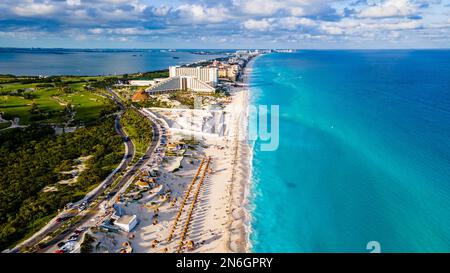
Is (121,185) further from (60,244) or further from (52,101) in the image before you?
(52,101)

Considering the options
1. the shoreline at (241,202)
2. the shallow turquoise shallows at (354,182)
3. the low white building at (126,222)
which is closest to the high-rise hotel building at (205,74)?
the shallow turquoise shallows at (354,182)

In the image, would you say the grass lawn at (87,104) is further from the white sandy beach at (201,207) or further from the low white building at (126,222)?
the low white building at (126,222)

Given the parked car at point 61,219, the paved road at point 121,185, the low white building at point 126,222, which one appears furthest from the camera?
the parked car at point 61,219

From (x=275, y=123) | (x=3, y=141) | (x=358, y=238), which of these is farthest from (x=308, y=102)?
(x=3, y=141)

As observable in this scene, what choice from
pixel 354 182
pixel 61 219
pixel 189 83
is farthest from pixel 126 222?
pixel 189 83

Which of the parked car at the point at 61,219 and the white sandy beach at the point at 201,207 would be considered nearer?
the white sandy beach at the point at 201,207

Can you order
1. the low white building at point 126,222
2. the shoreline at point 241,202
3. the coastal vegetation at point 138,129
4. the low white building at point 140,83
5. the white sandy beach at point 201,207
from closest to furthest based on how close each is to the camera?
the white sandy beach at point 201,207, the shoreline at point 241,202, the low white building at point 126,222, the coastal vegetation at point 138,129, the low white building at point 140,83

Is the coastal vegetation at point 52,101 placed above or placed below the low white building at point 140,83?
below

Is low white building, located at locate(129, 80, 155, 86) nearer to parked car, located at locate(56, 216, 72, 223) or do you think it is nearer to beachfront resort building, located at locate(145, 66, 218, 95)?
beachfront resort building, located at locate(145, 66, 218, 95)
